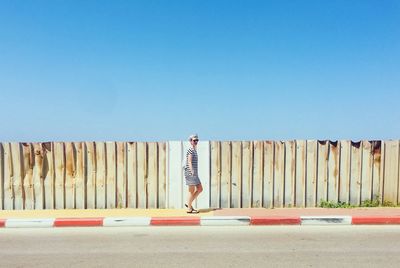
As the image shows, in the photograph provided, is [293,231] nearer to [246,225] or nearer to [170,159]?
[246,225]

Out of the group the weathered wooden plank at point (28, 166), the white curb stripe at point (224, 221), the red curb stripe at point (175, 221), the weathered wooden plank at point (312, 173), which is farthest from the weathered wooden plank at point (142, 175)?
the weathered wooden plank at point (312, 173)

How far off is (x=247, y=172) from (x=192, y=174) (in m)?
1.47

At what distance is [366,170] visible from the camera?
29.0 ft

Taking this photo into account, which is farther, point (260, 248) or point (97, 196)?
point (97, 196)

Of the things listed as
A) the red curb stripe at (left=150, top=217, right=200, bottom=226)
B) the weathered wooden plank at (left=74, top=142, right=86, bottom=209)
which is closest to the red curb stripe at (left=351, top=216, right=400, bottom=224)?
the red curb stripe at (left=150, top=217, right=200, bottom=226)

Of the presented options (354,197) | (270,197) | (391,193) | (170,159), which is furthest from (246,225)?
(391,193)

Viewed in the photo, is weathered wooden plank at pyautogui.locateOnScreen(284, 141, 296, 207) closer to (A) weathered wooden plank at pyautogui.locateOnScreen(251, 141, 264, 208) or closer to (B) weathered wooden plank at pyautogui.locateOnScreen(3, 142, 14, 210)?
(A) weathered wooden plank at pyautogui.locateOnScreen(251, 141, 264, 208)

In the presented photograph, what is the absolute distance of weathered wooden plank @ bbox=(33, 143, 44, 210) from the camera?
8.68 m

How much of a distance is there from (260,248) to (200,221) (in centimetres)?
200

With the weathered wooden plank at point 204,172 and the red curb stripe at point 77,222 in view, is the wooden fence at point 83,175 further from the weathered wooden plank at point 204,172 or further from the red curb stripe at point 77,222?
the red curb stripe at point 77,222

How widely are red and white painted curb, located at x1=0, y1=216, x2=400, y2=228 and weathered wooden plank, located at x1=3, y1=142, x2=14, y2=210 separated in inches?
52.5

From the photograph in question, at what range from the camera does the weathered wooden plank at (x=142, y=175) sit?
8.77 meters

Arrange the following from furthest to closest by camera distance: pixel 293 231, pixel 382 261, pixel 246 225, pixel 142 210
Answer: pixel 142 210
pixel 246 225
pixel 293 231
pixel 382 261

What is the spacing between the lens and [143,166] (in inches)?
345
